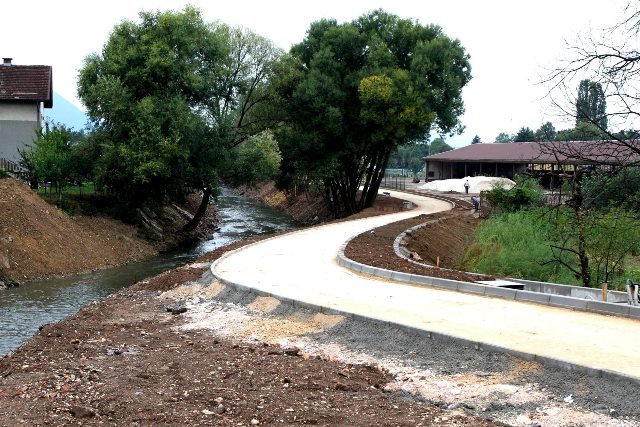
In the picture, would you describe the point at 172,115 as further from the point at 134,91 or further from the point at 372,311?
the point at 372,311

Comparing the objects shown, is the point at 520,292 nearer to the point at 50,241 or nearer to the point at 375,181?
the point at 50,241

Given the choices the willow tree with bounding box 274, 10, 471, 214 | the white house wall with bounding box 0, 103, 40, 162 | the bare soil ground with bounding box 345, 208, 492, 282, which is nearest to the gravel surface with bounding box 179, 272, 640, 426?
the bare soil ground with bounding box 345, 208, 492, 282

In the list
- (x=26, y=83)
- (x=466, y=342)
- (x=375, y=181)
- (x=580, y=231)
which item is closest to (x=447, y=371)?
(x=466, y=342)

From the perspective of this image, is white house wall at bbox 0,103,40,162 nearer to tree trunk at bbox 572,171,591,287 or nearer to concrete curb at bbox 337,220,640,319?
concrete curb at bbox 337,220,640,319

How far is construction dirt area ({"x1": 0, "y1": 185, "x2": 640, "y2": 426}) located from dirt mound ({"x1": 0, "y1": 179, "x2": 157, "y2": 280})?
11680 mm

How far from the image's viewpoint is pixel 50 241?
26500 mm

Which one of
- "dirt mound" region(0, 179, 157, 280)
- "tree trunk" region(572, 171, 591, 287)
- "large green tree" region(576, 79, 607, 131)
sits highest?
"large green tree" region(576, 79, 607, 131)

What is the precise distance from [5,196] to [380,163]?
23.9 m

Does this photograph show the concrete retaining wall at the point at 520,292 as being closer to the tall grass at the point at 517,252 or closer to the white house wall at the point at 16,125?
the tall grass at the point at 517,252

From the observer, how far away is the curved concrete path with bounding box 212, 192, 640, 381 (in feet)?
33.2

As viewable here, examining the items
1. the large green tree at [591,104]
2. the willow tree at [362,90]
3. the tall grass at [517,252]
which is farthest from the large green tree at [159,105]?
the large green tree at [591,104]

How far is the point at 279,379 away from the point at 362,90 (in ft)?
96.9

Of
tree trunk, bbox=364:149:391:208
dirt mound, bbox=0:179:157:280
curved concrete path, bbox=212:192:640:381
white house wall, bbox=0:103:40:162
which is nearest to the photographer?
curved concrete path, bbox=212:192:640:381

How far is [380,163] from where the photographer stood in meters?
44.8
